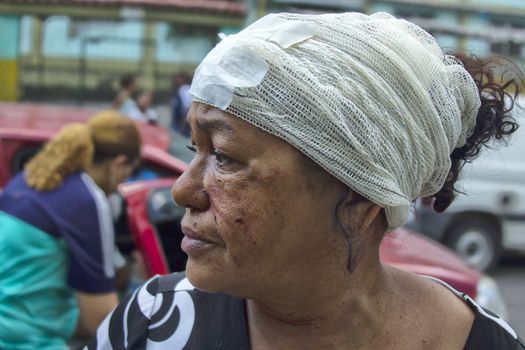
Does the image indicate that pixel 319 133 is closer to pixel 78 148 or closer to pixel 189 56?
pixel 78 148

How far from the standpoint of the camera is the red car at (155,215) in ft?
12.5

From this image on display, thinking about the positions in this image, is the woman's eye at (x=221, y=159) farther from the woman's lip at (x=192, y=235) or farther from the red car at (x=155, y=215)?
the red car at (x=155, y=215)

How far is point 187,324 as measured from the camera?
5.14 feet

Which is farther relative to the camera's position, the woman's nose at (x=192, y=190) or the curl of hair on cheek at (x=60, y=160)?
the curl of hair on cheek at (x=60, y=160)

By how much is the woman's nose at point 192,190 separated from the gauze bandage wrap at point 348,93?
128 millimetres

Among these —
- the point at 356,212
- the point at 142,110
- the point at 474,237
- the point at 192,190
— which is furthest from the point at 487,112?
the point at 142,110

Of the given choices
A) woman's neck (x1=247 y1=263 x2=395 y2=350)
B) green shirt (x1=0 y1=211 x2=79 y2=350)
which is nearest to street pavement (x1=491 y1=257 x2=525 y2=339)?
green shirt (x1=0 y1=211 x2=79 y2=350)

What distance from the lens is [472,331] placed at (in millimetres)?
1561

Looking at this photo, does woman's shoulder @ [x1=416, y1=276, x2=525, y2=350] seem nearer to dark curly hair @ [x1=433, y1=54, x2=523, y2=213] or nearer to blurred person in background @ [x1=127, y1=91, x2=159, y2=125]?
dark curly hair @ [x1=433, y1=54, x2=523, y2=213]

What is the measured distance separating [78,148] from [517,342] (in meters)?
1.91

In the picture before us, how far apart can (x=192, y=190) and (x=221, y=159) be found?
8 cm

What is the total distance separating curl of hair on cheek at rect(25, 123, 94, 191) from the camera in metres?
2.83

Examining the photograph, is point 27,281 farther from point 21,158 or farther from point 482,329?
point 21,158

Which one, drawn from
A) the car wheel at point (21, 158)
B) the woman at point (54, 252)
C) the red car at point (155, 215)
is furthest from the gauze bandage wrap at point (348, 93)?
the car wheel at point (21, 158)
